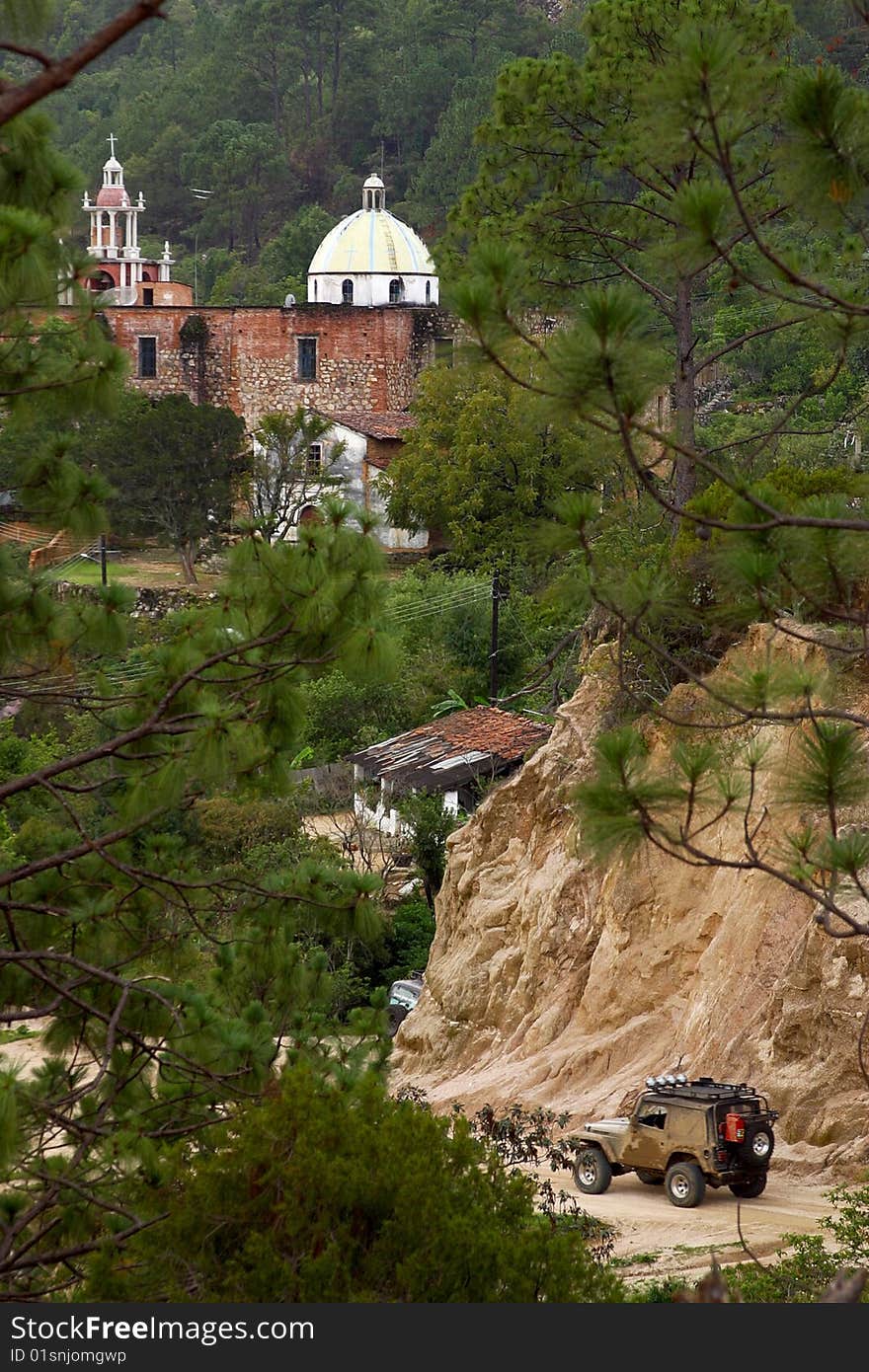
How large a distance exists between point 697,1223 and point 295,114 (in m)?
68.9

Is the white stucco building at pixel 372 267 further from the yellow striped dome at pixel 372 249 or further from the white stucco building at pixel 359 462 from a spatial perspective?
the white stucco building at pixel 359 462

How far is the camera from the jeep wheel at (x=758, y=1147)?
448 inches

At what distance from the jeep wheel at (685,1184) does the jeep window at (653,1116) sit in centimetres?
26

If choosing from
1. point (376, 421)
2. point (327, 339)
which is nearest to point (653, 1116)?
point (376, 421)

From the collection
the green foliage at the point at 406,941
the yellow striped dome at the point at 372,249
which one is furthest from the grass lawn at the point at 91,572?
the green foliage at the point at 406,941

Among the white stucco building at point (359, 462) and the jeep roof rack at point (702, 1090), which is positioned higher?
the white stucco building at point (359, 462)

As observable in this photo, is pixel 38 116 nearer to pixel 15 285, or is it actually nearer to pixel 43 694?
pixel 15 285

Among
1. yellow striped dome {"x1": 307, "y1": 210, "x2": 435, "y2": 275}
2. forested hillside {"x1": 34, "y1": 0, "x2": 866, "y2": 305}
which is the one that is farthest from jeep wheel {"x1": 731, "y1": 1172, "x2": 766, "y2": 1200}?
forested hillside {"x1": 34, "y1": 0, "x2": 866, "y2": 305}

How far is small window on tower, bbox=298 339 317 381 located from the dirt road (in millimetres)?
36915

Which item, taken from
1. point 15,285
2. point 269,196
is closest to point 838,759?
point 15,285

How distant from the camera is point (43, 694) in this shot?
812 cm

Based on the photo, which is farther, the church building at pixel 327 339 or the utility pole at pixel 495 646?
the church building at pixel 327 339

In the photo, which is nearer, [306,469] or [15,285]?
[15,285]

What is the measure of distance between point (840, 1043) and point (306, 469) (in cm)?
3046
